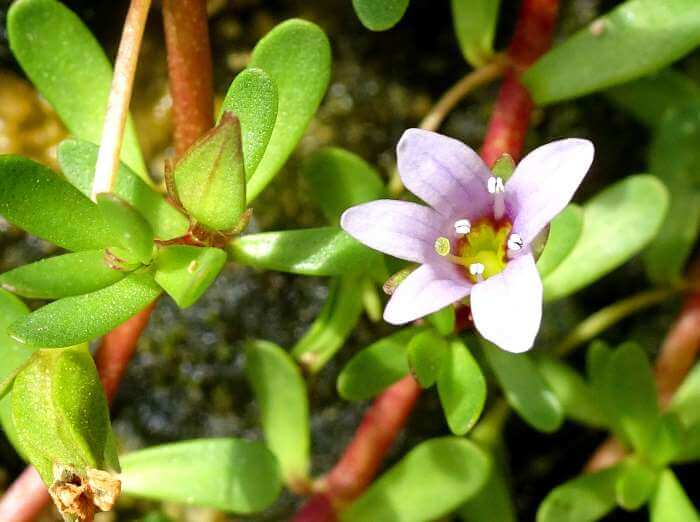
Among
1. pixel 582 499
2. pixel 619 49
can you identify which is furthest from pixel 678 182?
pixel 582 499

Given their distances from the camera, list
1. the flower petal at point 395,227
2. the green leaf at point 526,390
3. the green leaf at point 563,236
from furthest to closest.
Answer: the green leaf at point 526,390 → the green leaf at point 563,236 → the flower petal at point 395,227

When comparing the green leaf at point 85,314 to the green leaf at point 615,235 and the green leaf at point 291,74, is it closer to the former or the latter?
the green leaf at point 291,74

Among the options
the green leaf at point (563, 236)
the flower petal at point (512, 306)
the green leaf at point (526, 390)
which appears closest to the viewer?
the flower petal at point (512, 306)

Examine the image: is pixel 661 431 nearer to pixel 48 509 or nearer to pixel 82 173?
pixel 82 173

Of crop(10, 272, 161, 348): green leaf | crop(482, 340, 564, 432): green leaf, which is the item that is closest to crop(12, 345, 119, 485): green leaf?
crop(10, 272, 161, 348): green leaf

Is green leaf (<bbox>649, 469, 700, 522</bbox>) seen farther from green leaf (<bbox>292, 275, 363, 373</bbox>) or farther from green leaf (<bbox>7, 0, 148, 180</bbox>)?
green leaf (<bbox>7, 0, 148, 180</bbox>)

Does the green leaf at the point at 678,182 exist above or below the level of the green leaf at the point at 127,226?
below

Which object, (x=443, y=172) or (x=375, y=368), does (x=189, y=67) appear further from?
(x=375, y=368)

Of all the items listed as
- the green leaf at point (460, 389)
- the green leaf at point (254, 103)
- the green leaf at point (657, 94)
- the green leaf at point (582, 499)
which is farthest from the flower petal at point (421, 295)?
the green leaf at point (657, 94)
